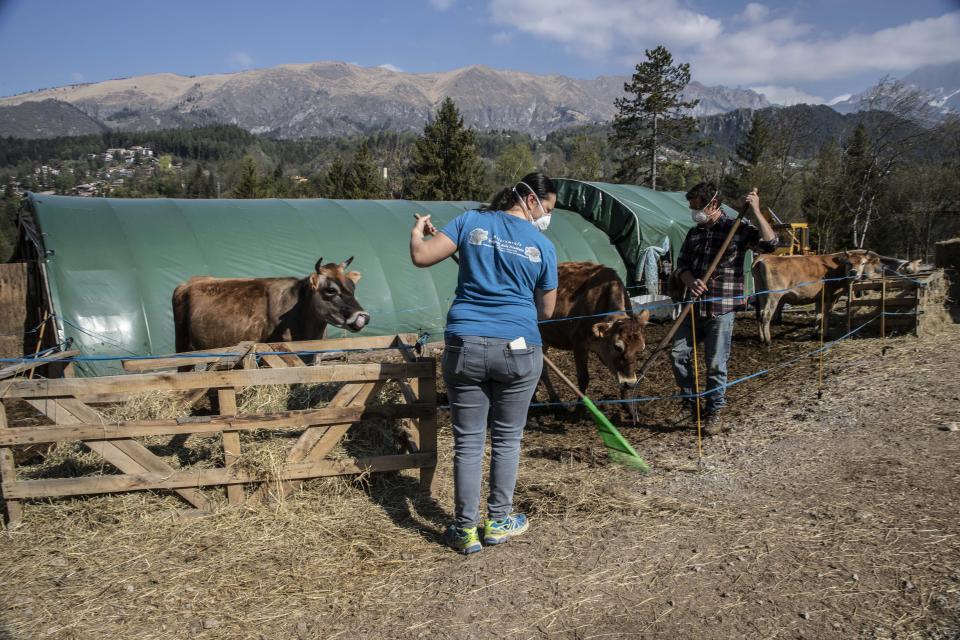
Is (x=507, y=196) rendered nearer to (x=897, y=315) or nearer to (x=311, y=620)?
(x=311, y=620)

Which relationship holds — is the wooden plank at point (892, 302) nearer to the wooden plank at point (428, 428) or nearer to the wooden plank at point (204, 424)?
the wooden plank at point (428, 428)

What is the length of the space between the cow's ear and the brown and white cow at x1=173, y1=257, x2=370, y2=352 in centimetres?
Result: 297

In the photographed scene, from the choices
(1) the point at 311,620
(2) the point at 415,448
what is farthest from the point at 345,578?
(2) the point at 415,448

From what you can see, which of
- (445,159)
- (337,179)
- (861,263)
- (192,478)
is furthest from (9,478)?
(337,179)

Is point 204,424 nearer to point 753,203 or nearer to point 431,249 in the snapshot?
point 431,249

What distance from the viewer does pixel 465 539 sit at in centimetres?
380

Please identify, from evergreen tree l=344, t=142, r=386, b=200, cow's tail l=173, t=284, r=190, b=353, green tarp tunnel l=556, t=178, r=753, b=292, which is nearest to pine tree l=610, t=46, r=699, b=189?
evergreen tree l=344, t=142, r=386, b=200

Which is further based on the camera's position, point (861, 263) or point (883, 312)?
point (861, 263)

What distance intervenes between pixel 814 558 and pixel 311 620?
278 centimetres

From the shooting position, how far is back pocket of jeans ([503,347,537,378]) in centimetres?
355

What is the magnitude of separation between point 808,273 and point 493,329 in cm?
1131

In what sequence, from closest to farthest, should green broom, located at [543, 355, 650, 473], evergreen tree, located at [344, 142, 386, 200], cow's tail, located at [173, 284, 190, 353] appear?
green broom, located at [543, 355, 650, 473], cow's tail, located at [173, 284, 190, 353], evergreen tree, located at [344, 142, 386, 200]

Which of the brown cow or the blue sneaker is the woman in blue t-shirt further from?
the brown cow

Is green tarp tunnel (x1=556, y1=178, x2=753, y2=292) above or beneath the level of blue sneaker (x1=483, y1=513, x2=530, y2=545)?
above
